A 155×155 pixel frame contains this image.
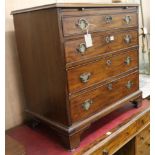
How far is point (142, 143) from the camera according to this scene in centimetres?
167

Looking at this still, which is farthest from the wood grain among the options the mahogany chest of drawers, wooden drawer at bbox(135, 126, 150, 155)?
wooden drawer at bbox(135, 126, 150, 155)

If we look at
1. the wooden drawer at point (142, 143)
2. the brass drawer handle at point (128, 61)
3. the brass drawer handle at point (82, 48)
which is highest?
the brass drawer handle at point (82, 48)

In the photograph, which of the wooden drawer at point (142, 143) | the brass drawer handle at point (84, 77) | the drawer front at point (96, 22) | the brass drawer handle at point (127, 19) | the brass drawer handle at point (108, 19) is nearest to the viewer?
the drawer front at point (96, 22)

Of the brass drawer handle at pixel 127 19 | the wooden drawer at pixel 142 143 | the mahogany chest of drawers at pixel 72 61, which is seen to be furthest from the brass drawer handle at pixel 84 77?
the wooden drawer at pixel 142 143

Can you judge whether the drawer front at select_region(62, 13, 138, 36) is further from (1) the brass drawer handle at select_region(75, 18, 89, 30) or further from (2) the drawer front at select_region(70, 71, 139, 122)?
(2) the drawer front at select_region(70, 71, 139, 122)

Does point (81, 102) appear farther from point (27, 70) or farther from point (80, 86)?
point (27, 70)

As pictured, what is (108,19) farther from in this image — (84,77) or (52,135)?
(52,135)

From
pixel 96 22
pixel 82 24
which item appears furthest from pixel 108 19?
pixel 82 24

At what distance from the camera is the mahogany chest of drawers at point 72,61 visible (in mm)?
1091

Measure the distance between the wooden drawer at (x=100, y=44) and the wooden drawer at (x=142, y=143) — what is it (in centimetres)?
65

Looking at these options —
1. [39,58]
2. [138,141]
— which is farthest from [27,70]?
[138,141]

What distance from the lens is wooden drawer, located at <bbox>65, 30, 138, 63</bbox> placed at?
111 centimetres

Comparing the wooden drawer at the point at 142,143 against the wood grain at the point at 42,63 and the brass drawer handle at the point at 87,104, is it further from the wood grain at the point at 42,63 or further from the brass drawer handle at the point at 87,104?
the wood grain at the point at 42,63

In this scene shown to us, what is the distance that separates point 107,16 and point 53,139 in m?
0.76
